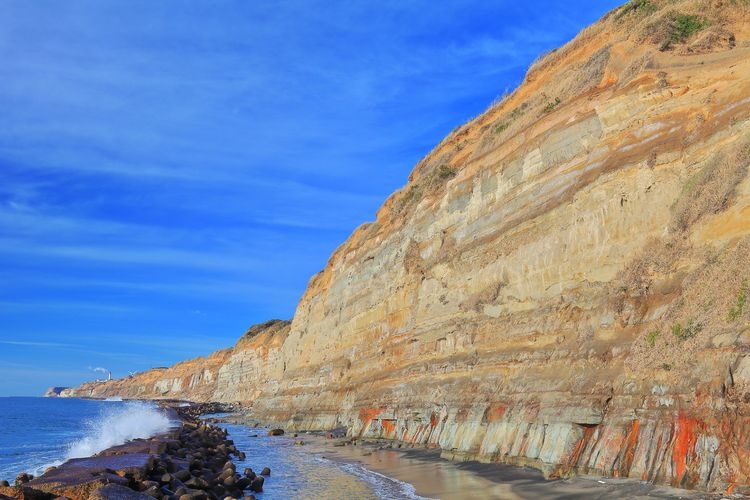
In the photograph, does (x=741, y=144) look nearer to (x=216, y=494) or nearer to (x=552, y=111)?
(x=552, y=111)

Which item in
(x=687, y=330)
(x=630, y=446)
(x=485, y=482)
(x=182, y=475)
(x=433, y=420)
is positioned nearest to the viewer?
(x=687, y=330)

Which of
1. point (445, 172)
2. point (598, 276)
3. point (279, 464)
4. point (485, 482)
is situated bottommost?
point (279, 464)

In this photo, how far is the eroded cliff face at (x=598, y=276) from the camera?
1217 cm

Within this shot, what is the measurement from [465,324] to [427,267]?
21.7ft

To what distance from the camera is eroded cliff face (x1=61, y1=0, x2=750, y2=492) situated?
12172 millimetres

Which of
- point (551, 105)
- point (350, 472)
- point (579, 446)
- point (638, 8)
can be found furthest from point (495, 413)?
point (638, 8)

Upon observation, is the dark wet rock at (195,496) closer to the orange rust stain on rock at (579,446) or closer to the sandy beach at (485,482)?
the sandy beach at (485,482)

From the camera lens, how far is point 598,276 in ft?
57.2

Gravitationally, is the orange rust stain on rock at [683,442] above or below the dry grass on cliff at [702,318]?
below

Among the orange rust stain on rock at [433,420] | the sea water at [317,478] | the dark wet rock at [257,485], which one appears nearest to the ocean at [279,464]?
the sea water at [317,478]

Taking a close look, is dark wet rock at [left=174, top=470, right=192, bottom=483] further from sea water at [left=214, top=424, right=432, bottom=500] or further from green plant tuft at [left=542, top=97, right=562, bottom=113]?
green plant tuft at [left=542, top=97, right=562, bottom=113]

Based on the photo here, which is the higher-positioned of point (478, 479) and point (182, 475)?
point (182, 475)

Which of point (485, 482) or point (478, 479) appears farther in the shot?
point (478, 479)

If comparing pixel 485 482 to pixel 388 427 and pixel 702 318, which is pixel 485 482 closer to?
pixel 702 318
